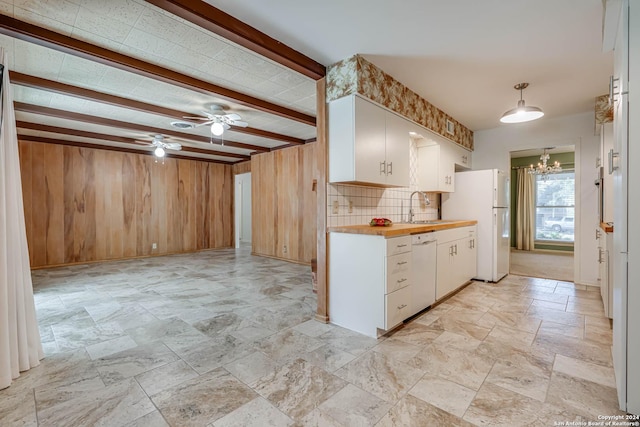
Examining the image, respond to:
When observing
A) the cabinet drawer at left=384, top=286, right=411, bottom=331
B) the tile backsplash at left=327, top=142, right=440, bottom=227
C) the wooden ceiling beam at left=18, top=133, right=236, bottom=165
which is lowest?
the cabinet drawer at left=384, top=286, right=411, bottom=331

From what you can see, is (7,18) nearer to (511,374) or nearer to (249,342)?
(249,342)

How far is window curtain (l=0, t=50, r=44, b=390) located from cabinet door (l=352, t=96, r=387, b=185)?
2.50 meters

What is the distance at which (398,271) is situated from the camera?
2531mm

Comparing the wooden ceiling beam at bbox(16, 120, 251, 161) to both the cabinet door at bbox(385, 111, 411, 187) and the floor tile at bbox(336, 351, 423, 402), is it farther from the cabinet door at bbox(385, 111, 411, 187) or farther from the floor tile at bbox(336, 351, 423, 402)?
the floor tile at bbox(336, 351, 423, 402)

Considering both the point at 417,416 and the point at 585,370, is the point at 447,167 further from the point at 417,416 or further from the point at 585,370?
the point at 417,416

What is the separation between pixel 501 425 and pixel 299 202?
16.2 ft

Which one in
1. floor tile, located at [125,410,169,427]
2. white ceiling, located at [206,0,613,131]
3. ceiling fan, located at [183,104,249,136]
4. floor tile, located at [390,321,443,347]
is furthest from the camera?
ceiling fan, located at [183,104,249,136]

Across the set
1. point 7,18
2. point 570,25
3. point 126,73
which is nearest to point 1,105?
point 7,18

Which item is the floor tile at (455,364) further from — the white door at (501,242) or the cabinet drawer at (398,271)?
the white door at (501,242)

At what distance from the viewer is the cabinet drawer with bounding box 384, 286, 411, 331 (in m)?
2.39

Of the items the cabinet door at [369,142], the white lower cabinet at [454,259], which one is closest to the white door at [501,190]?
the white lower cabinet at [454,259]

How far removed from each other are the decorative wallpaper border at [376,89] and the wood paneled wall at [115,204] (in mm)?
5883

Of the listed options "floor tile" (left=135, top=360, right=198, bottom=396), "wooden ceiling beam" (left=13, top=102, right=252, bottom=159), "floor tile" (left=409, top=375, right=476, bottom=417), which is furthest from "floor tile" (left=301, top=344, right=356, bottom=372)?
"wooden ceiling beam" (left=13, top=102, right=252, bottom=159)

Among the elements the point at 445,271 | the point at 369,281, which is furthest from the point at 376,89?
the point at 445,271
